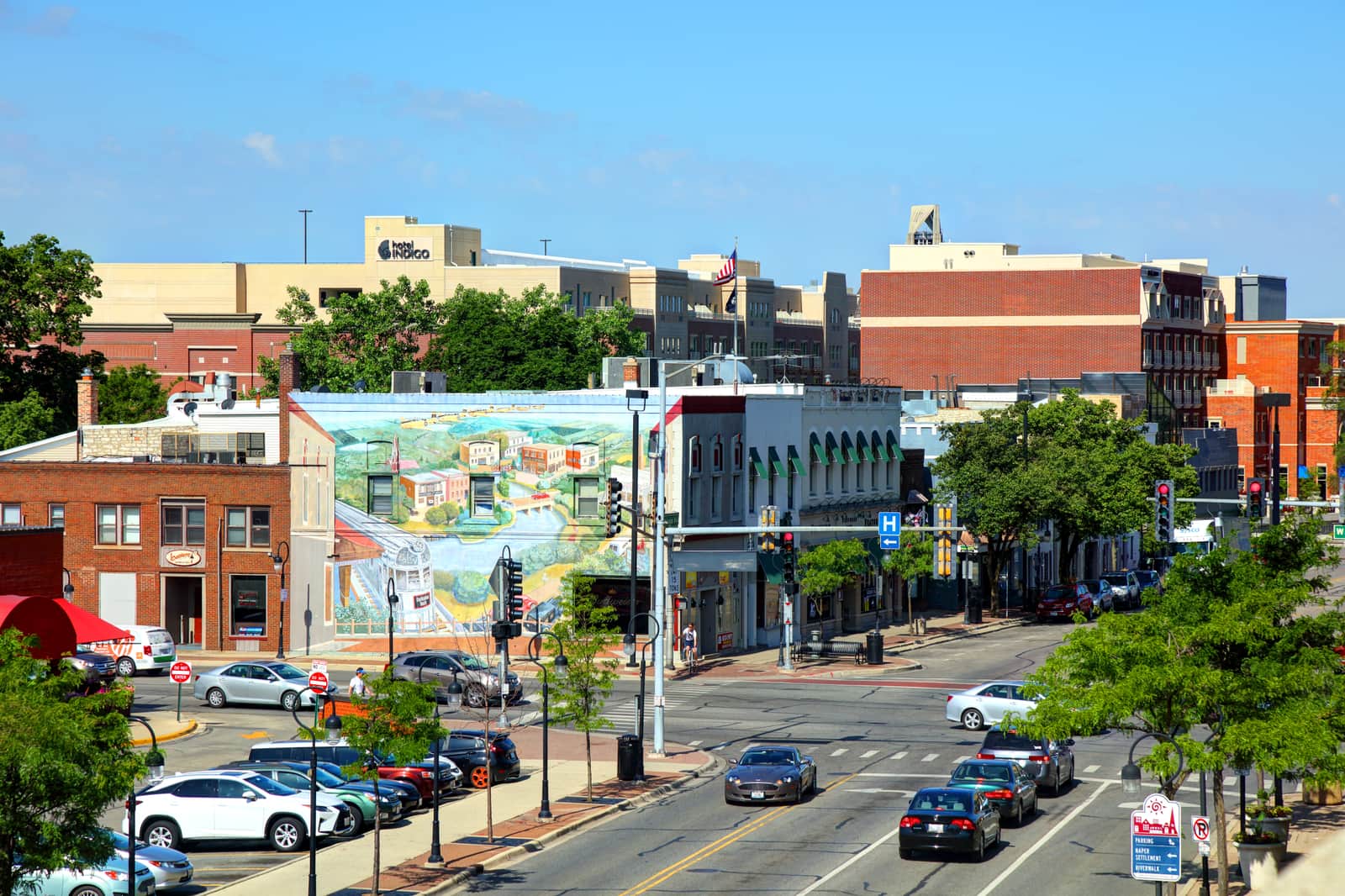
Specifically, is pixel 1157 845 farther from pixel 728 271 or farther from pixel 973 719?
pixel 728 271

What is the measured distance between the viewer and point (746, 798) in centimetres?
4016

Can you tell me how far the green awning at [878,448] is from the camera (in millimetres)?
85312

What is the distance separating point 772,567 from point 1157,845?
155ft

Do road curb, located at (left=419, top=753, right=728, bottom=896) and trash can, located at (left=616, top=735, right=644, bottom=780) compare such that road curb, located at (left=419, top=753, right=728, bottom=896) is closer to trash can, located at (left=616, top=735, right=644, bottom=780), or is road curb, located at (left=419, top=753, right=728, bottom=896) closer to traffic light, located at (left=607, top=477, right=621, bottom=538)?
trash can, located at (left=616, top=735, right=644, bottom=780)

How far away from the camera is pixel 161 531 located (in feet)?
235

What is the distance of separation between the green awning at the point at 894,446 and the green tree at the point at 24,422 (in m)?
41.6

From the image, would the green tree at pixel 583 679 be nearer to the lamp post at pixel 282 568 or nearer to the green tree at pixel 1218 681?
the green tree at pixel 1218 681

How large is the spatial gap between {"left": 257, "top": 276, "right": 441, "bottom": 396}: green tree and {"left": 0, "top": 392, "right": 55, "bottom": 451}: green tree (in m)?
23.2

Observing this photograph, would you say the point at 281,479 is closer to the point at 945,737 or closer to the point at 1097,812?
the point at 945,737

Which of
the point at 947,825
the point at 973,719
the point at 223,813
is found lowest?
the point at 973,719

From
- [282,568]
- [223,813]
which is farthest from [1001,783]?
[282,568]

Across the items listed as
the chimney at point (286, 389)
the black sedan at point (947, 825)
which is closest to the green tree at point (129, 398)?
the chimney at point (286, 389)

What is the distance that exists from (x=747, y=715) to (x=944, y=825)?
21.4 metres

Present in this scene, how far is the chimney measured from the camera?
7250cm
